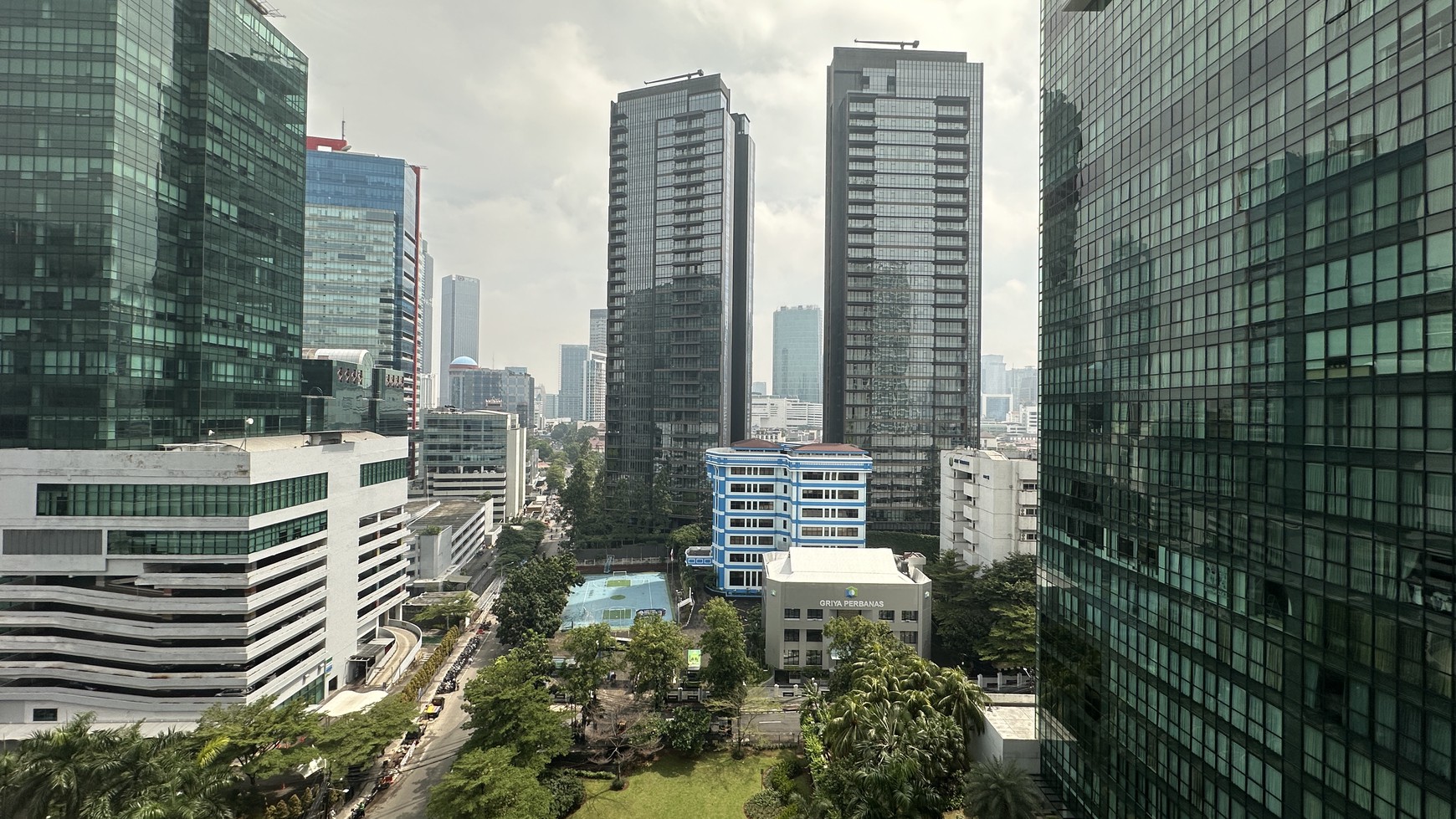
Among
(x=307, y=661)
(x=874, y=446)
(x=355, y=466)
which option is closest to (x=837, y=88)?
(x=874, y=446)

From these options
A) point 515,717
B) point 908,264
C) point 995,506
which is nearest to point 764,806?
point 515,717

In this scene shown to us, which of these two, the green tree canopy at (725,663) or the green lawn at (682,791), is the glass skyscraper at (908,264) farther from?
the green lawn at (682,791)

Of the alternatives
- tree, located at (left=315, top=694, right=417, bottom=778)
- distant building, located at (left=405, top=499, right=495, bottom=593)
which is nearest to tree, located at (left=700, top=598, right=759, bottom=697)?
tree, located at (left=315, top=694, right=417, bottom=778)

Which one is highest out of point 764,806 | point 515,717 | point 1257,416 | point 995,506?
point 1257,416

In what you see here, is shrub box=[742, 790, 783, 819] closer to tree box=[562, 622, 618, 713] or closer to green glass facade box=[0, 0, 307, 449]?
tree box=[562, 622, 618, 713]

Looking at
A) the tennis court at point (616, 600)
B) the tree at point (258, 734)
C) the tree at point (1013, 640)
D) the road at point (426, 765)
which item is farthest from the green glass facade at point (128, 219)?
the tree at point (1013, 640)

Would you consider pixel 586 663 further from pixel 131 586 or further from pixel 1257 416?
pixel 1257 416

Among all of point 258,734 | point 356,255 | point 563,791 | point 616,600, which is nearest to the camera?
point 258,734

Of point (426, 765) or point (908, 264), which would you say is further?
point (908, 264)
